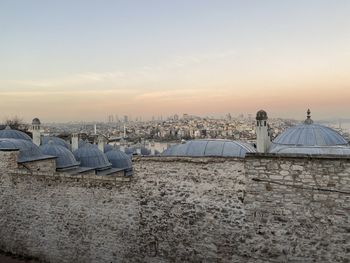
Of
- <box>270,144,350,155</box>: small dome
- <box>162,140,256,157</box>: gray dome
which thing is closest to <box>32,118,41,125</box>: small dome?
<box>162,140,256,157</box>: gray dome

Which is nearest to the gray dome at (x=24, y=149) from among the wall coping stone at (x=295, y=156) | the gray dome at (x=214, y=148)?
the gray dome at (x=214, y=148)

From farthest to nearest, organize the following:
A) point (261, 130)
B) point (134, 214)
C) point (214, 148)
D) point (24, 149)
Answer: point (24, 149), point (261, 130), point (214, 148), point (134, 214)

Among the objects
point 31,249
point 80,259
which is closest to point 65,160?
point 31,249

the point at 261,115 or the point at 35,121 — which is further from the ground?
the point at 35,121

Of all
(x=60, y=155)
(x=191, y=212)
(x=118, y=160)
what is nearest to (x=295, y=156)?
(x=191, y=212)

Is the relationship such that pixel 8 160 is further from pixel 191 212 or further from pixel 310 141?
pixel 310 141

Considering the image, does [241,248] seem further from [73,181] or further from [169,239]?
[73,181]

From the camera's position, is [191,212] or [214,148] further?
[214,148]
